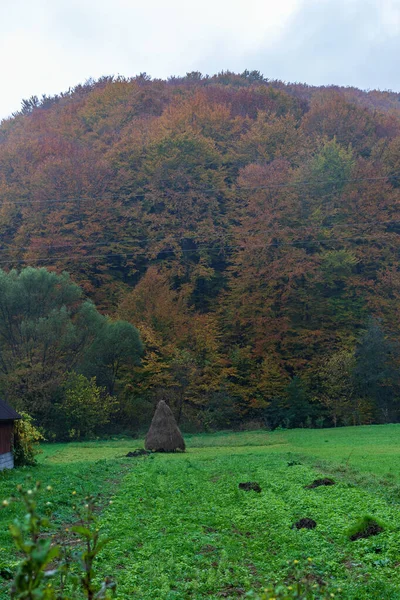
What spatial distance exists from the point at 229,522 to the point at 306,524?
1.39 metres

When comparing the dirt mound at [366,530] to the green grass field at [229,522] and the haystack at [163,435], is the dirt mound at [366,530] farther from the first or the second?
the haystack at [163,435]

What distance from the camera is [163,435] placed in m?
27.7

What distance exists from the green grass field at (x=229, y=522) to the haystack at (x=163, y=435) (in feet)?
18.1

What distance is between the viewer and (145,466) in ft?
67.7

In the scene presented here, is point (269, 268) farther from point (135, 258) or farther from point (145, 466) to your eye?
point (145, 466)

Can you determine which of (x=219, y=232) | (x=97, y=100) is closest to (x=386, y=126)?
(x=219, y=232)

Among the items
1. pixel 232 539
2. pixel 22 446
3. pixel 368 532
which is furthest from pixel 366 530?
pixel 22 446

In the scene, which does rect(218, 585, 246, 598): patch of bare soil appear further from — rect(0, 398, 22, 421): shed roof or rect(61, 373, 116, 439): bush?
rect(61, 373, 116, 439): bush

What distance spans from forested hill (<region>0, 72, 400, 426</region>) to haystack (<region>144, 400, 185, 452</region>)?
45.7 ft

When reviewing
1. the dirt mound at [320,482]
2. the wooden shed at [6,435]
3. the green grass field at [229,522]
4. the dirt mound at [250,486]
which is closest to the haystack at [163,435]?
the green grass field at [229,522]

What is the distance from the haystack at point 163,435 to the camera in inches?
→ 1087

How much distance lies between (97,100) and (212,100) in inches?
522

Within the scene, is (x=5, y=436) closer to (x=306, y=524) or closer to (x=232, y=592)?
(x=306, y=524)

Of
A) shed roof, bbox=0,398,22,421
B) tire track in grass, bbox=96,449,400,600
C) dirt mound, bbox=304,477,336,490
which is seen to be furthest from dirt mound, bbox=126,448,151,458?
dirt mound, bbox=304,477,336,490
